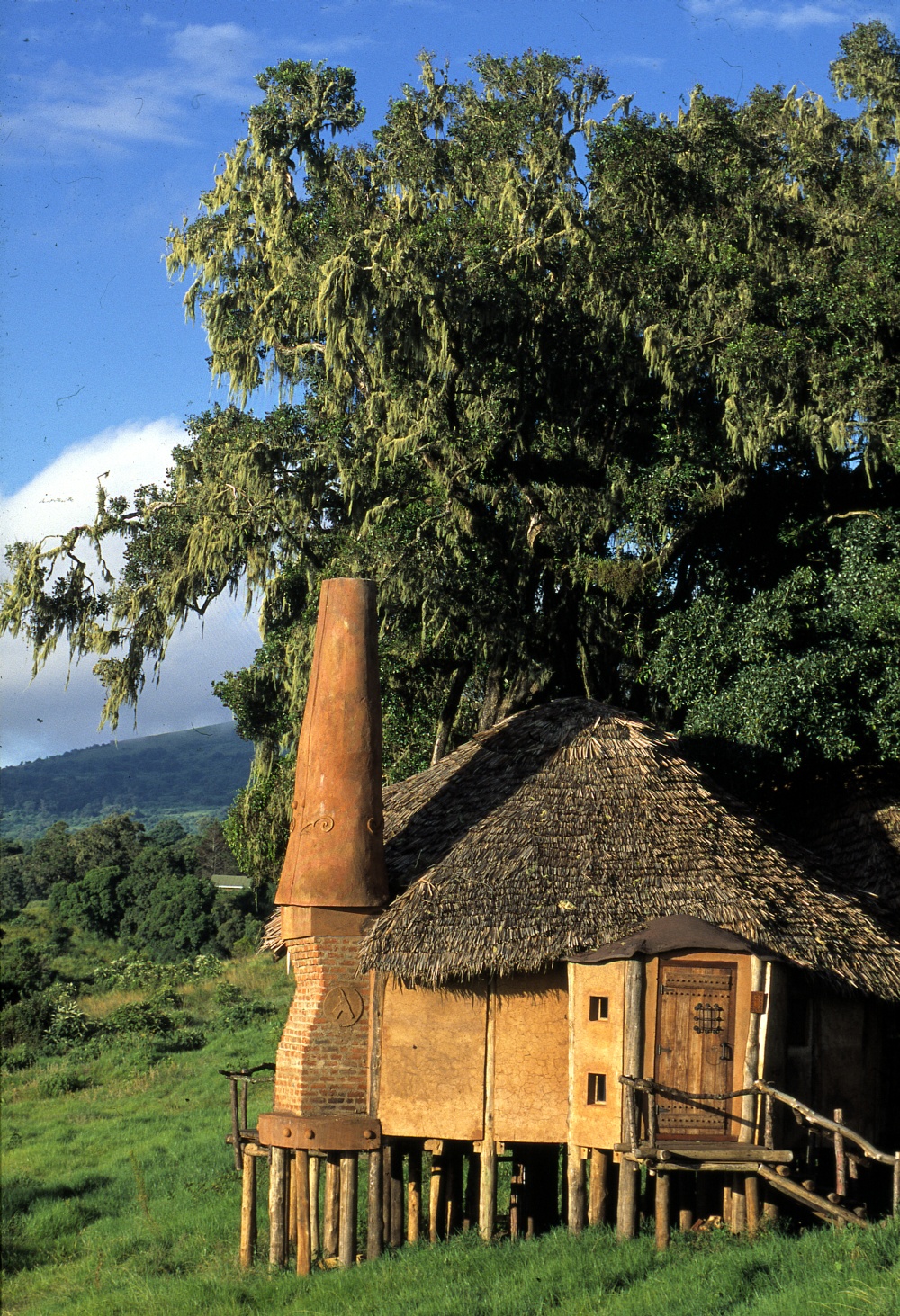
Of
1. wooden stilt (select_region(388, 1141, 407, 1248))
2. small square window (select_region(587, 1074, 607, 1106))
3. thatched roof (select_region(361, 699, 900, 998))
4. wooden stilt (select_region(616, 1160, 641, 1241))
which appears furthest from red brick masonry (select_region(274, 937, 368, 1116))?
wooden stilt (select_region(616, 1160, 641, 1241))

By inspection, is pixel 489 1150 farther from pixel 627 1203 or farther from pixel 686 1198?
pixel 686 1198

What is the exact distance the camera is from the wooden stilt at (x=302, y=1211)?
17609mm

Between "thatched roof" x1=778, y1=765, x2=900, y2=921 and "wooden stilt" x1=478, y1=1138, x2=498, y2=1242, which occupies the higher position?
"thatched roof" x1=778, y1=765, x2=900, y2=921

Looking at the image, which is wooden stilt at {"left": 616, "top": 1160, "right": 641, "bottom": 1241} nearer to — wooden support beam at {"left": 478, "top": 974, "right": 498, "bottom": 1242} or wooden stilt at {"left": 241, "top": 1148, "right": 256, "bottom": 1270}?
wooden support beam at {"left": 478, "top": 974, "right": 498, "bottom": 1242}

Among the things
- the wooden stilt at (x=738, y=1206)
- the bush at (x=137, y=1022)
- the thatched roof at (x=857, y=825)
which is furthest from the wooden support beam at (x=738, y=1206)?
the bush at (x=137, y=1022)

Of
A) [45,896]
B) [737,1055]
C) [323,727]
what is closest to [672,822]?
[737,1055]

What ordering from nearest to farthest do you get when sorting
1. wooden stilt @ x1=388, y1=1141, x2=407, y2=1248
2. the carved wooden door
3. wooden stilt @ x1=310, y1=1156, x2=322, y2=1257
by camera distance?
the carved wooden door
wooden stilt @ x1=310, y1=1156, x2=322, y2=1257
wooden stilt @ x1=388, y1=1141, x2=407, y2=1248

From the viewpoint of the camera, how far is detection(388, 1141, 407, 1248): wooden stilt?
18000 mm

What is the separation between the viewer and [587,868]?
1780 centimetres

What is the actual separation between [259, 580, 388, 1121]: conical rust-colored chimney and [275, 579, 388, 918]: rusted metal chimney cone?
12mm

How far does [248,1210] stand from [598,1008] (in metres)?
6.04

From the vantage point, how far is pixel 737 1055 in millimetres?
16422

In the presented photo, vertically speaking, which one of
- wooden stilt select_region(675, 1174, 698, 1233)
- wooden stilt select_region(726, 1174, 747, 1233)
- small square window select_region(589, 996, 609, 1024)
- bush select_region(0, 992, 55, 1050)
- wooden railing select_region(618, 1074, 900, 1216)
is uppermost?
small square window select_region(589, 996, 609, 1024)

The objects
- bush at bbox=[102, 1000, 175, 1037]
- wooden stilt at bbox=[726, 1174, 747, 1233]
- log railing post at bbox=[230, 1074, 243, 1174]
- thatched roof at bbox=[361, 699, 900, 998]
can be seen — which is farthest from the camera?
bush at bbox=[102, 1000, 175, 1037]
